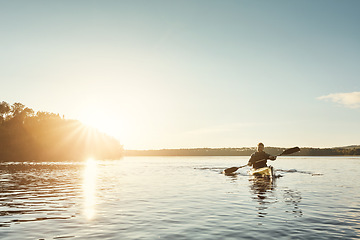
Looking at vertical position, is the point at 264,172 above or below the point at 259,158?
below

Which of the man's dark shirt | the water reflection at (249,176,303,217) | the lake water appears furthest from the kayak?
the lake water

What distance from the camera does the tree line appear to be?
108312 mm

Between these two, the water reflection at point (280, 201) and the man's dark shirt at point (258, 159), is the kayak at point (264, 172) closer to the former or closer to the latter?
the man's dark shirt at point (258, 159)

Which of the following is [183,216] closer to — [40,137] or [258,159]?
[258,159]

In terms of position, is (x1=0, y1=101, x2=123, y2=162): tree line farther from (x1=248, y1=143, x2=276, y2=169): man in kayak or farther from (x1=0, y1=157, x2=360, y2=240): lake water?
(x1=0, y1=157, x2=360, y2=240): lake water

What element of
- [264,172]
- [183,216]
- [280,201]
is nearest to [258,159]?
[264,172]

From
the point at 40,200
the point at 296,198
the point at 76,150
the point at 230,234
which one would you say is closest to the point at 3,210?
the point at 40,200

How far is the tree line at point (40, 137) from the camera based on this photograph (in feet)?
355

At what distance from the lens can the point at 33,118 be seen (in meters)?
122

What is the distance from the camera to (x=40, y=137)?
118 meters

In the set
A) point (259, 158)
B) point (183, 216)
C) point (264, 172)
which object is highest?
point (259, 158)

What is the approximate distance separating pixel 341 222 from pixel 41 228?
10.8 m

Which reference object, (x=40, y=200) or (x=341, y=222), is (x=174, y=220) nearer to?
(x=341, y=222)

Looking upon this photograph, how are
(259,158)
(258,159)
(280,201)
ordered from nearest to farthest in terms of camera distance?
(280,201) → (259,158) → (258,159)
